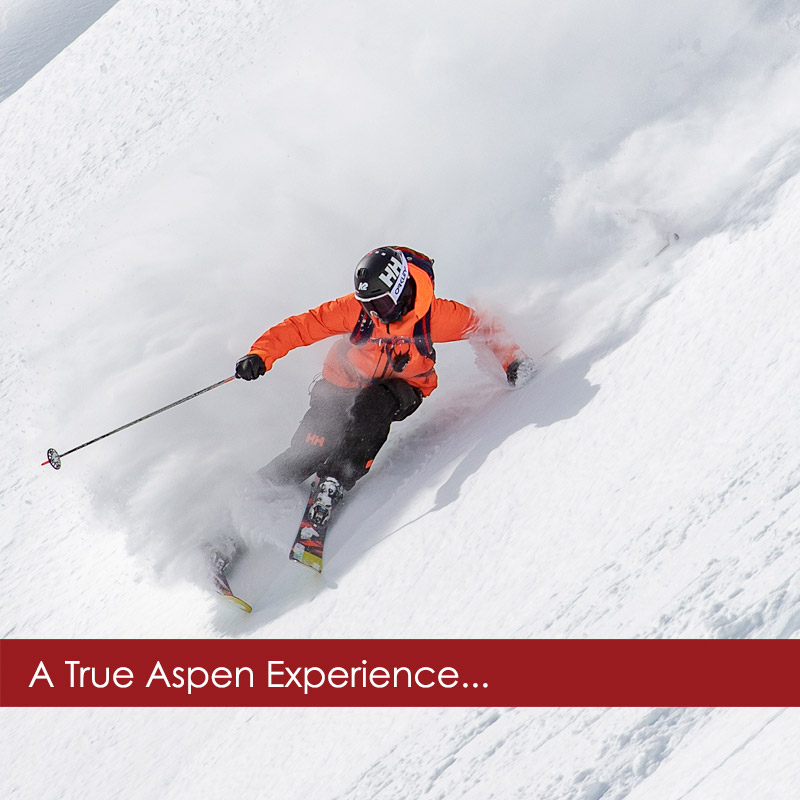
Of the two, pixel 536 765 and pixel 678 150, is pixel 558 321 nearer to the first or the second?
pixel 678 150

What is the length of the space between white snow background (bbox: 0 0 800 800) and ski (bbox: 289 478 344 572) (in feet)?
0.29

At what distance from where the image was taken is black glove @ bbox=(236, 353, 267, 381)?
13.5ft

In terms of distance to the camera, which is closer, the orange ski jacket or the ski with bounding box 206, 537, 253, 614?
the ski with bounding box 206, 537, 253, 614

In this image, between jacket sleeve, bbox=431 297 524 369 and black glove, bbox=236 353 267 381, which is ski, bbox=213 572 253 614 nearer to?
black glove, bbox=236 353 267 381

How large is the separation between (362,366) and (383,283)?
0.54m

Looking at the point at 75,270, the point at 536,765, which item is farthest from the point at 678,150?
the point at 75,270

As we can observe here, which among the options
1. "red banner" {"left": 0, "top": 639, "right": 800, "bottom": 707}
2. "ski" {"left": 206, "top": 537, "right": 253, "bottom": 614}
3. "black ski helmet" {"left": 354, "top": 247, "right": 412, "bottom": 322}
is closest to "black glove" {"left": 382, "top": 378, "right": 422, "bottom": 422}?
"black ski helmet" {"left": 354, "top": 247, "right": 412, "bottom": 322}

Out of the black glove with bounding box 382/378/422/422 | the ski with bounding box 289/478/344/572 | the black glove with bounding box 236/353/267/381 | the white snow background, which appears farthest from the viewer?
the black glove with bounding box 382/378/422/422

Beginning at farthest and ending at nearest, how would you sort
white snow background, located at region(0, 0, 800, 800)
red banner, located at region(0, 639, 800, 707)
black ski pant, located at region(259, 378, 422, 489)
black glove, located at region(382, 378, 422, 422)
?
black glove, located at region(382, 378, 422, 422) < black ski pant, located at region(259, 378, 422, 489) < white snow background, located at region(0, 0, 800, 800) < red banner, located at region(0, 639, 800, 707)

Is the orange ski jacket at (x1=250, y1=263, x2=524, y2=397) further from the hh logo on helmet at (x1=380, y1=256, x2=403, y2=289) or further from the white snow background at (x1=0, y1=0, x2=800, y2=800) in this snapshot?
the white snow background at (x1=0, y1=0, x2=800, y2=800)

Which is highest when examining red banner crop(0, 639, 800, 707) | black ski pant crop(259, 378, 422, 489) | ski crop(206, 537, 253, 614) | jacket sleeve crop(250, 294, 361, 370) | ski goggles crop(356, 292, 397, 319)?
jacket sleeve crop(250, 294, 361, 370)

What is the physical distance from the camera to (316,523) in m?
4.10

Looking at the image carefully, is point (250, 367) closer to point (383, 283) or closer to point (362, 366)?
point (362, 366)

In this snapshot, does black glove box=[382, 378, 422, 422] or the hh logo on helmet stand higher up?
the hh logo on helmet
